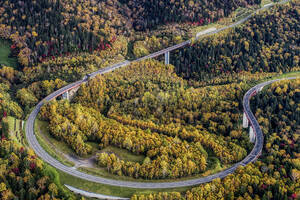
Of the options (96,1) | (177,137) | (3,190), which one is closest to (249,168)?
(177,137)

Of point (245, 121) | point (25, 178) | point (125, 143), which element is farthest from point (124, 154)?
point (245, 121)

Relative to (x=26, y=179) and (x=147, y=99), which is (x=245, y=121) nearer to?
(x=147, y=99)

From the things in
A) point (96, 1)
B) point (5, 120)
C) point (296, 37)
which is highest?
point (96, 1)

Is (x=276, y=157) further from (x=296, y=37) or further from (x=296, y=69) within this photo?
(x=296, y=37)

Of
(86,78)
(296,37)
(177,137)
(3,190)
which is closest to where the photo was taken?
(3,190)

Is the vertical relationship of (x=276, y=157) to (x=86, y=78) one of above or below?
below

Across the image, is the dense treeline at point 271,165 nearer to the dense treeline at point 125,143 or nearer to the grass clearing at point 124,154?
the dense treeline at point 125,143

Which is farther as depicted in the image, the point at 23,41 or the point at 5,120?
the point at 23,41
